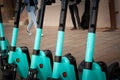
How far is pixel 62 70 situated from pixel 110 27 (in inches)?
197

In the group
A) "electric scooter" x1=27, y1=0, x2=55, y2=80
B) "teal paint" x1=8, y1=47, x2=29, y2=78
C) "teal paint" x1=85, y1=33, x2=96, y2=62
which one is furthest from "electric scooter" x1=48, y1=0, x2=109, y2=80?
"teal paint" x1=8, y1=47, x2=29, y2=78

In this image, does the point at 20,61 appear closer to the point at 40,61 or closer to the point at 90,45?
the point at 40,61

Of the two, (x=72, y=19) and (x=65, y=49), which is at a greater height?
(x=72, y=19)

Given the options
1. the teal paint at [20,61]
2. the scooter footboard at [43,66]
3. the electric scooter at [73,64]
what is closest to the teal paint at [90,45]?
the electric scooter at [73,64]

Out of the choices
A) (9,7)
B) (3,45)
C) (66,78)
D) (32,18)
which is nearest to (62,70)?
(66,78)

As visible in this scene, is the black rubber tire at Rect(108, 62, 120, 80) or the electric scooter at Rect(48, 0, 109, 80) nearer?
the electric scooter at Rect(48, 0, 109, 80)

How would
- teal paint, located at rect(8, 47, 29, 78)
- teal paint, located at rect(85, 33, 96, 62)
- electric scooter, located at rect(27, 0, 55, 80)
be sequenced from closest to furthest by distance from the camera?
teal paint, located at rect(85, 33, 96, 62) < electric scooter, located at rect(27, 0, 55, 80) < teal paint, located at rect(8, 47, 29, 78)

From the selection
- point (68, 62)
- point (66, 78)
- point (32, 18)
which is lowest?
point (66, 78)

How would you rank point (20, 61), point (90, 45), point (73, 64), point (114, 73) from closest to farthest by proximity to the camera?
1. point (90, 45)
2. point (73, 64)
3. point (114, 73)
4. point (20, 61)

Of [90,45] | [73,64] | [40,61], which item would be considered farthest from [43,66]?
[90,45]

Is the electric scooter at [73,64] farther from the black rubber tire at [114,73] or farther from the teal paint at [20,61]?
the teal paint at [20,61]

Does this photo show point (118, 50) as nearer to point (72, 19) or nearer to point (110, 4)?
point (110, 4)

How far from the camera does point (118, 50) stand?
397 centimetres

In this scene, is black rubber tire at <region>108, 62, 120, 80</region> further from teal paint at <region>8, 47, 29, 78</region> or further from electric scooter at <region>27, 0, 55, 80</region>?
teal paint at <region>8, 47, 29, 78</region>
